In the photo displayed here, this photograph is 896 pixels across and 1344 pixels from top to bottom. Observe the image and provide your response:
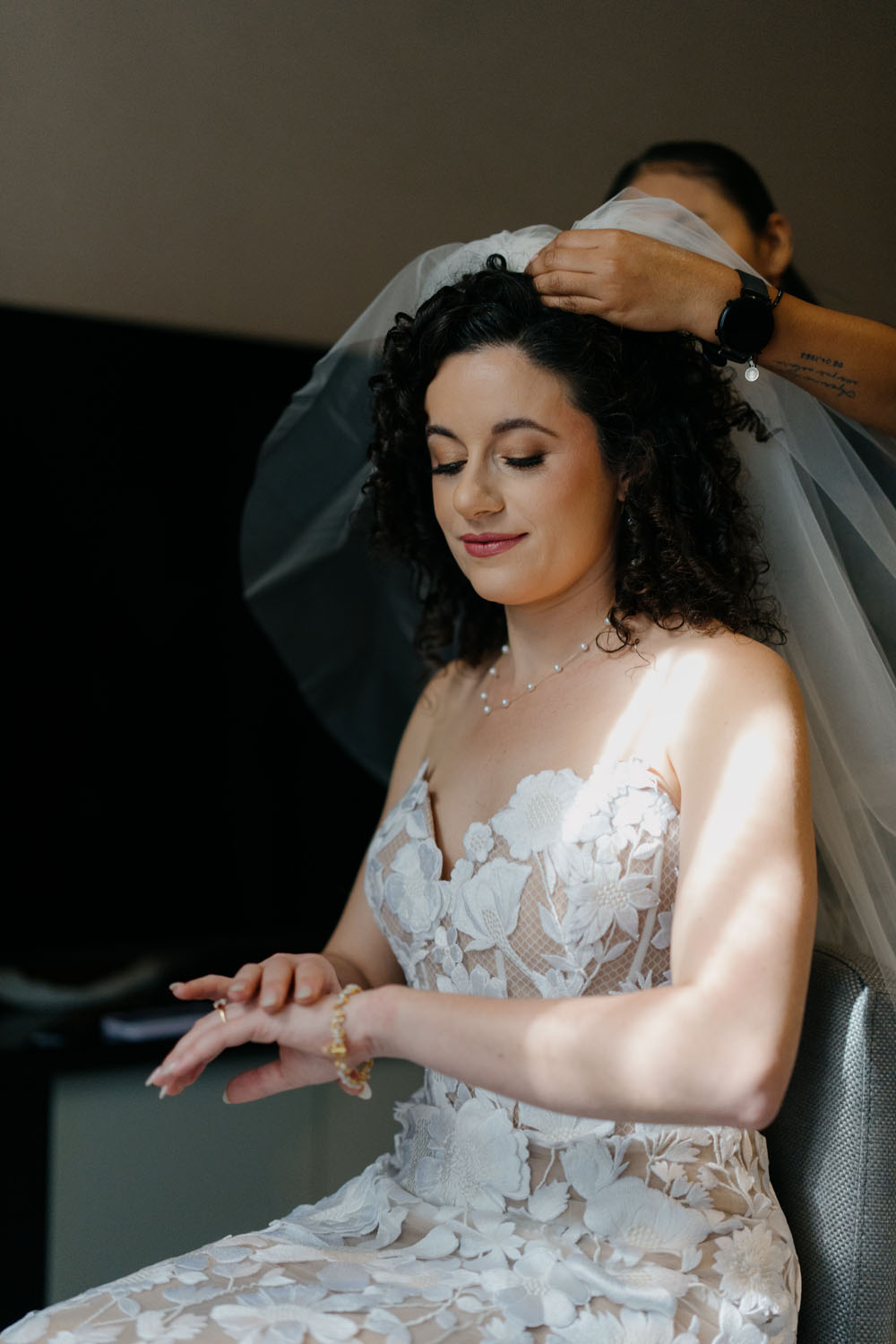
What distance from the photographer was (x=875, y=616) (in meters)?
1.46

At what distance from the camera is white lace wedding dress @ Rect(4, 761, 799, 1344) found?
109cm

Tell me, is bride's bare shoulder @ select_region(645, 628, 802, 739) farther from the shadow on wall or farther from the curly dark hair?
the shadow on wall

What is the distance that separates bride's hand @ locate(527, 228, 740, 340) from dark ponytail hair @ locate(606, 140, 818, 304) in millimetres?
572

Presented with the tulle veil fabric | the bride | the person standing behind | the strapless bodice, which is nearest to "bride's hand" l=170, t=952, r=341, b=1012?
the bride

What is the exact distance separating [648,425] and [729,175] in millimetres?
668

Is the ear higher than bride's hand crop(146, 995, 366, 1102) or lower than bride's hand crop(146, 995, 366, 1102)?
higher

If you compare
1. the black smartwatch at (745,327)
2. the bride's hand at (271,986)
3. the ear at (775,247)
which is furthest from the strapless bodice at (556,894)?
the ear at (775,247)

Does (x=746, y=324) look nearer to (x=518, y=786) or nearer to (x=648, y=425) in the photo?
(x=648, y=425)

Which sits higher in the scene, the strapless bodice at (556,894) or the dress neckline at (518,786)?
the dress neckline at (518,786)

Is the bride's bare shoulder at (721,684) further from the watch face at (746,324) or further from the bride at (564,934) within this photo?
the watch face at (746,324)

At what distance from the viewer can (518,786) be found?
135 cm

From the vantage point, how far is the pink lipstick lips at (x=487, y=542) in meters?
1.33

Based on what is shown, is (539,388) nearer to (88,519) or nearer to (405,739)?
(405,739)

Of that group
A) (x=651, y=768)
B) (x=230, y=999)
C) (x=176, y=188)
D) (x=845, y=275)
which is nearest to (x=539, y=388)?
(x=651, y=768)
